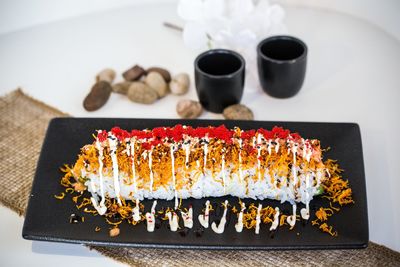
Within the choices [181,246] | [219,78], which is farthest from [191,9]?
[181,246]

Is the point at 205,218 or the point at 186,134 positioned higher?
the point at 186,134

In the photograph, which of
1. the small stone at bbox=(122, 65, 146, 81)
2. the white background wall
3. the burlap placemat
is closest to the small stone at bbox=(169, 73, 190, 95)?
the small stone at bbox=(122, 65, 146, 81)

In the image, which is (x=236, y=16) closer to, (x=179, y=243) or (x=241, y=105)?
(x=241, y=105)

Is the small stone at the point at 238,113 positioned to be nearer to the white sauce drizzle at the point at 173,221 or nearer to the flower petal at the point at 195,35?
the flower petal at the point at 195,35

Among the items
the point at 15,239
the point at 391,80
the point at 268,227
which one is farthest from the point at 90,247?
the point at 391,80

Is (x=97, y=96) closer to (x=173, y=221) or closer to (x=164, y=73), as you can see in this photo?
(x=164, y=73)

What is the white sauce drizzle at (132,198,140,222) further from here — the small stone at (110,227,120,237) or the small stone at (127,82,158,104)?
the small stone at (127,82,158,104)
